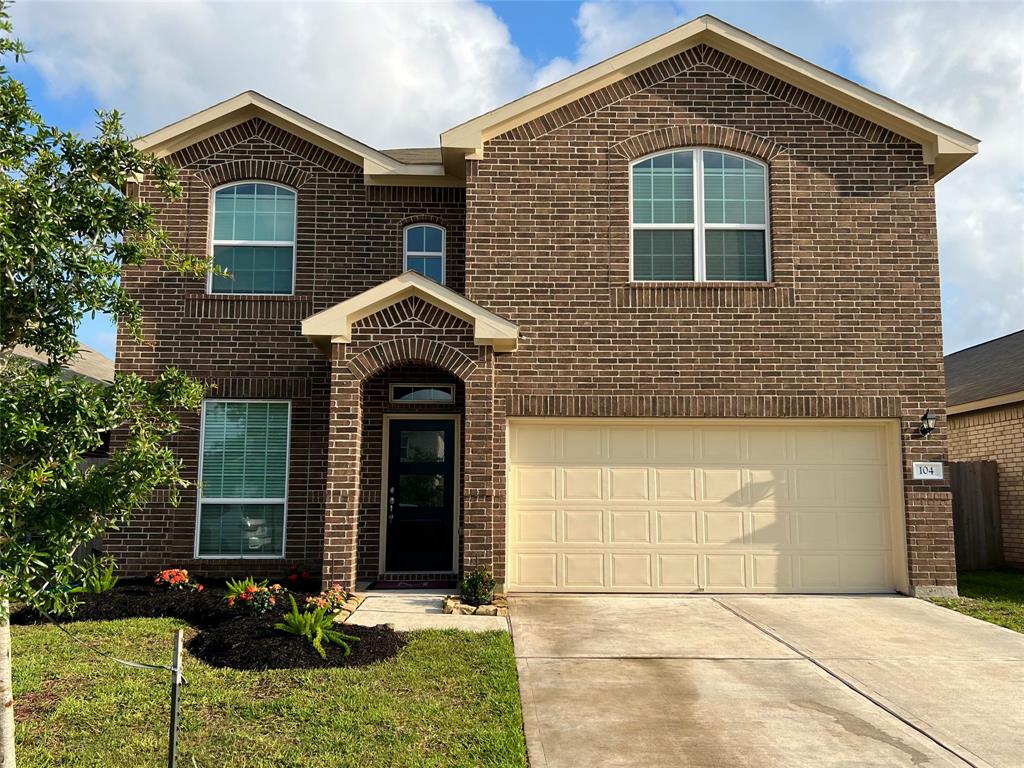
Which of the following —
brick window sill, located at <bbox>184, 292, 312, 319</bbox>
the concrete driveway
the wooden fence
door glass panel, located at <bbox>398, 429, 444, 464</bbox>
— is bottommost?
the concrete driveway

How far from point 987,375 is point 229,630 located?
15.6m

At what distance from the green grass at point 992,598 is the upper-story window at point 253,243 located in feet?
32.5

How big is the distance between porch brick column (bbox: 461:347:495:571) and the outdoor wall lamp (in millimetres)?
5735

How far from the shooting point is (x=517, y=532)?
34.2 feet

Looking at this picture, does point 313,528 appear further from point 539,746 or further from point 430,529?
point 539,746

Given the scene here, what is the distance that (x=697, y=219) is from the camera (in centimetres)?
1085

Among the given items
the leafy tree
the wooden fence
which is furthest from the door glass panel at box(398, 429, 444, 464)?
the wooden fence

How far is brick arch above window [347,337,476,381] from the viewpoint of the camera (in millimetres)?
9727

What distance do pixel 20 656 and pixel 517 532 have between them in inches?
222

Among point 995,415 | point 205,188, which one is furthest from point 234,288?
point 995,415

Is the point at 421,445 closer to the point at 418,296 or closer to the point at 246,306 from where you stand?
the point at 418,296

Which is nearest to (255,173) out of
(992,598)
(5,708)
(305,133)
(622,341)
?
(305,133)

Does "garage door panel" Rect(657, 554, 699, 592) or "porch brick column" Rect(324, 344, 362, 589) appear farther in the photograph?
"garage door panel" Rect(657, 554, 699, 592)

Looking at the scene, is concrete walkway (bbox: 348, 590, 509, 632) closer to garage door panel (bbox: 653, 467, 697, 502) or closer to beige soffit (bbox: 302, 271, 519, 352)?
garage door panel (bbox: 653, 467, 697, 502)
